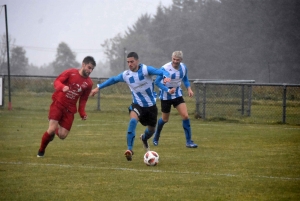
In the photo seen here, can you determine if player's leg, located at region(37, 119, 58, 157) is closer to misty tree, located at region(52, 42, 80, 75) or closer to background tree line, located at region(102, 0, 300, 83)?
background tree line, located at region(102, 0, 300, 83)

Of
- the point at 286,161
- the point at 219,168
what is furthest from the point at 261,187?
the point at 286,161

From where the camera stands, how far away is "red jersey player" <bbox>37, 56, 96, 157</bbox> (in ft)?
34.1

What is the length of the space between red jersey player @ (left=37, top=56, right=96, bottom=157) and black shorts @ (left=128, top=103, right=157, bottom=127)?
37.2 inches

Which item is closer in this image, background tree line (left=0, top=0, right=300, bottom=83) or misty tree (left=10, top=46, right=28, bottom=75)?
background tree line (left=0, top=0, right=300, bottom=83)

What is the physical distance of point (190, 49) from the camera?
5688 cm

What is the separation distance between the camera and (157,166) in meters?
9.53

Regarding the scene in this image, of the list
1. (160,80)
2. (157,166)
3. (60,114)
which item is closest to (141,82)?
(160,80)

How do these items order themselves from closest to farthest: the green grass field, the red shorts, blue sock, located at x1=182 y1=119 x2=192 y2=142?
the green grass field → the red shorts → blue sock, located at x1=182 y1=119 x2=192 y2=142

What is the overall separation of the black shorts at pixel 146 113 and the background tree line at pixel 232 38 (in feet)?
68.8

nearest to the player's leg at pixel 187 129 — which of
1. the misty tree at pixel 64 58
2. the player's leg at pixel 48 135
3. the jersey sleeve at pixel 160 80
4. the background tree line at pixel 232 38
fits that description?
the jersey sleeve at pixel 160 80

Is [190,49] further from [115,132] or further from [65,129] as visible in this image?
[65,129]

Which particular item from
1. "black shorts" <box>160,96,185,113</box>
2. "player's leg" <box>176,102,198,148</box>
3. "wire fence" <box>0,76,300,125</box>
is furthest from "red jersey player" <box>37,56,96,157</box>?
"wire fence" <box>0,76,300,125</box>

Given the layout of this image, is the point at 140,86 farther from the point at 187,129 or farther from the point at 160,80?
the point at 187,129

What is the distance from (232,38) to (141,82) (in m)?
39.5
